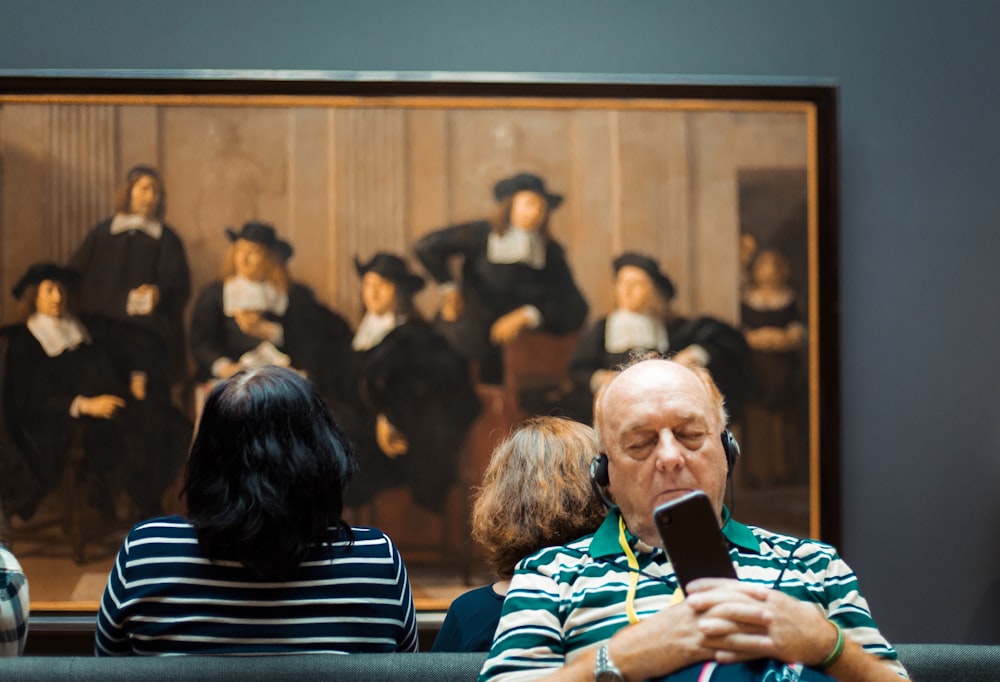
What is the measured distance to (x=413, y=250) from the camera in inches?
211

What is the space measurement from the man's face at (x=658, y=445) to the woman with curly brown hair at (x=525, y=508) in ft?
0.97

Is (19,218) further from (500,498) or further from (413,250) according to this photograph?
(500,498)

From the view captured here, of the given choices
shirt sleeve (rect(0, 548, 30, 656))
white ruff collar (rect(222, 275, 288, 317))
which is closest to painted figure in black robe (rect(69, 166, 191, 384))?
white ruff collar (rect(222, 275, 288, 317))

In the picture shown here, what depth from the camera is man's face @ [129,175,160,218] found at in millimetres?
5285

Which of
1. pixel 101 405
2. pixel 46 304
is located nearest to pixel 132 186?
pixel 46 304

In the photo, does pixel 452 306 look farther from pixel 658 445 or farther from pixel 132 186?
pixel 658 445

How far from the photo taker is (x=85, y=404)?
5.23m

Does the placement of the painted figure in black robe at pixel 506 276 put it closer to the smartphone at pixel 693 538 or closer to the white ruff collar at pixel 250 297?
the white ruff collar at pixel 250 297

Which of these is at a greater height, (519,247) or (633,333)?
(519,247)

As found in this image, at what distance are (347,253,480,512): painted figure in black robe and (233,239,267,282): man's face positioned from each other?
484mm

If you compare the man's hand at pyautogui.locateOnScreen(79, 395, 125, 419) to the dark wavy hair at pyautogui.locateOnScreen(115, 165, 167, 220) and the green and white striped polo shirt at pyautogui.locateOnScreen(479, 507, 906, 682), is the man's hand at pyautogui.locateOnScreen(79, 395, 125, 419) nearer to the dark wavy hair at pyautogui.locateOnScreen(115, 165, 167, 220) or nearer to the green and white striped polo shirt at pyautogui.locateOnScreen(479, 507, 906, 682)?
the dark wavy hair at pyautogui.locateOnScreen(115, 165, 167, 220)

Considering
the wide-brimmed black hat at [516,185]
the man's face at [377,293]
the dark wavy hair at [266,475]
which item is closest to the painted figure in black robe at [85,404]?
the man's face at [377,293]

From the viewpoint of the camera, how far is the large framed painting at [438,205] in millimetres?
5258

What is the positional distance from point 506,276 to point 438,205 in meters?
0.51
